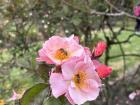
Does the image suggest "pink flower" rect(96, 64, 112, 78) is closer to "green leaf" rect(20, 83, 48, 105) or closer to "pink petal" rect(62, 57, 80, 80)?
"pink petal" rect(62, 57, 80, 80)

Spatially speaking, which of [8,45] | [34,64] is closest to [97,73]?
[34,64]

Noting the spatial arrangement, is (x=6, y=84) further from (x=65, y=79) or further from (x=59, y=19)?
(x=65, y=79)

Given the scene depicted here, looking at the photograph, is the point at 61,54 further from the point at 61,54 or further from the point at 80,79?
the point at 80,79

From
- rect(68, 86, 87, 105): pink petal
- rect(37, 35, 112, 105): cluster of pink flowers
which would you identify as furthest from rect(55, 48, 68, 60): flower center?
rect(68, 86, 87, 105): pink petal

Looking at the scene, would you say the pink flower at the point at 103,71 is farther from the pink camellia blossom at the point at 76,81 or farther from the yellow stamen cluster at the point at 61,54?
the yellow stamen cluster at the point at 61,54

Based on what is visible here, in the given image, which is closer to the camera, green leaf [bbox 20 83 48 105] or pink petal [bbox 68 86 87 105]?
pink petal [bbox 68 86 87 105]
